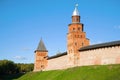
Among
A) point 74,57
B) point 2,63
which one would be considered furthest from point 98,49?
point 2,63

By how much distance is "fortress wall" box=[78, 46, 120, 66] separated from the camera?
36.5 metres

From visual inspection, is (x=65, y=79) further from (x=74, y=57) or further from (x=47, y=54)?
(x=47, y=54)

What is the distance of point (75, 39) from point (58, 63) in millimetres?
10394

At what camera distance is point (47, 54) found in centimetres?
6875

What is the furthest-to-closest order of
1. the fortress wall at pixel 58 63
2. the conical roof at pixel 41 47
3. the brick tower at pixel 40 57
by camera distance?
the conical roof at pixel 41 47 < the brick tower at pixel 40 57 < the fortress wall at pixel 58 63

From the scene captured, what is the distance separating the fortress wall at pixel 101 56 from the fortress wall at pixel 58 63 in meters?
5.69

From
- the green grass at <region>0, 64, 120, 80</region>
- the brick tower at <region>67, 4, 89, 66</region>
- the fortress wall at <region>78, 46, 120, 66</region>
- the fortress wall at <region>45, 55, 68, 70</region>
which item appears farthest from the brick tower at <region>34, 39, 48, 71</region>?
the green grass at <region>0, 64, 120, 80</region>

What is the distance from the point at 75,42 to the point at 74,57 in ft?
8.81

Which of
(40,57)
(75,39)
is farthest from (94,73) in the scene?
(40,57)

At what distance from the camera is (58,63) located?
5434cm

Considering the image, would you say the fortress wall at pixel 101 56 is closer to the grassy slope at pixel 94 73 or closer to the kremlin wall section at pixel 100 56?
the kremlin wall section at pixel 100 56

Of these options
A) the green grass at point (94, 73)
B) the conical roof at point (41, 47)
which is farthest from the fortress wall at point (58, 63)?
the green grass at point (94, 73)

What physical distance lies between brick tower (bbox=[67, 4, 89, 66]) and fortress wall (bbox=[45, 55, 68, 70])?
357 cm

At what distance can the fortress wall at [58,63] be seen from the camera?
162 feet
